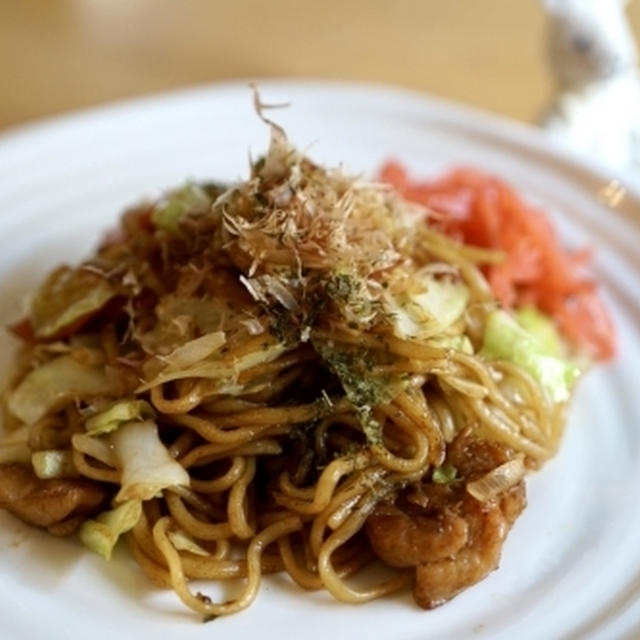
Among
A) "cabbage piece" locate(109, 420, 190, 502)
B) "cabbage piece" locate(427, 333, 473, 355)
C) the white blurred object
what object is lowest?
"cabbage piece" locate(109, 420, 190, 502)

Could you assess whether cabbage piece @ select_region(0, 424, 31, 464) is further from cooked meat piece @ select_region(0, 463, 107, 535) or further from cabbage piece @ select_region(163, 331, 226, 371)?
cabbage piece @ select_region(163, 331, 226, 371)

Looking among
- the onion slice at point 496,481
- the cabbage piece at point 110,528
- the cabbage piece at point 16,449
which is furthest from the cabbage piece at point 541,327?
the cabbage piece at point 16,449

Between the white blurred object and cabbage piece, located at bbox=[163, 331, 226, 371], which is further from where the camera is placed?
the white blurred object

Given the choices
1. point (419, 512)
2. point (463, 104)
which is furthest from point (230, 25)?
point (419, 512)

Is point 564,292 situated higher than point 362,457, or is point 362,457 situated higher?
point 564,292

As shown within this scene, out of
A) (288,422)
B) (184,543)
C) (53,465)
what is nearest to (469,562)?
(288,422)

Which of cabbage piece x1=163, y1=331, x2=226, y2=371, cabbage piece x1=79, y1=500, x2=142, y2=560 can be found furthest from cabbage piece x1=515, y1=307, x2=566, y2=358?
cabbage piece x1=79, y1=500, x2=142, y2=560

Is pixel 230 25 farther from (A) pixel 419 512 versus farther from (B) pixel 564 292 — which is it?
(A) pixel 419 512
